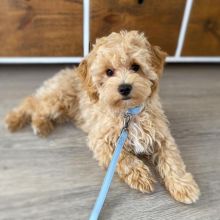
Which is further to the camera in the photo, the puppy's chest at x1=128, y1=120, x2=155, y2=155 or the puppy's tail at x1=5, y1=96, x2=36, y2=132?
the puppy's tail at x1=5, y1=96, x2=36, y2=132

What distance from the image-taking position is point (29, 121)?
176 centimetres

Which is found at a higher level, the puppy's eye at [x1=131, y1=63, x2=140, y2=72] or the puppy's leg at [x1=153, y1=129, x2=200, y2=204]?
the puppy's eye at [x1=131, y1=63, x2=140, y2=72]

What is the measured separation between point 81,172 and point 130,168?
24 cm

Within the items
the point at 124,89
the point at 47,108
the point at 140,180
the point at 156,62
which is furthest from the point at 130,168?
the point at 47,108

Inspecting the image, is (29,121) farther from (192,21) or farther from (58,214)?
(192,21)

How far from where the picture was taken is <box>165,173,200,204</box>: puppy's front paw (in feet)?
4.28

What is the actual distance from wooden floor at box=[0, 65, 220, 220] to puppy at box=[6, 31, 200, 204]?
0.06m

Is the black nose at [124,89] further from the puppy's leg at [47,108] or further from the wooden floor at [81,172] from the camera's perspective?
the puppy's leg at [47,108]

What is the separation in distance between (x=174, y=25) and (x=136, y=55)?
1.00m

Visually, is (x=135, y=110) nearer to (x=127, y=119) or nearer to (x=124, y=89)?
(x=127, y=119)

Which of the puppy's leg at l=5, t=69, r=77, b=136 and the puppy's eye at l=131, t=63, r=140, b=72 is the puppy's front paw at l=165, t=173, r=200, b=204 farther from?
the puppy's leg at l=5, t=69, r=77, b=136

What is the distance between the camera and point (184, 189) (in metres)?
1.31

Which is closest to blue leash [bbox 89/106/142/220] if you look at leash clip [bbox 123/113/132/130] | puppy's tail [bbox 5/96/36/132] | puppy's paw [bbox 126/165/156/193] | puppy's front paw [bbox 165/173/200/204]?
leash clip [bbox 123/113/132/130]

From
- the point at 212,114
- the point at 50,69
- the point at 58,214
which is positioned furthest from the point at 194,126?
the point at 50,69
